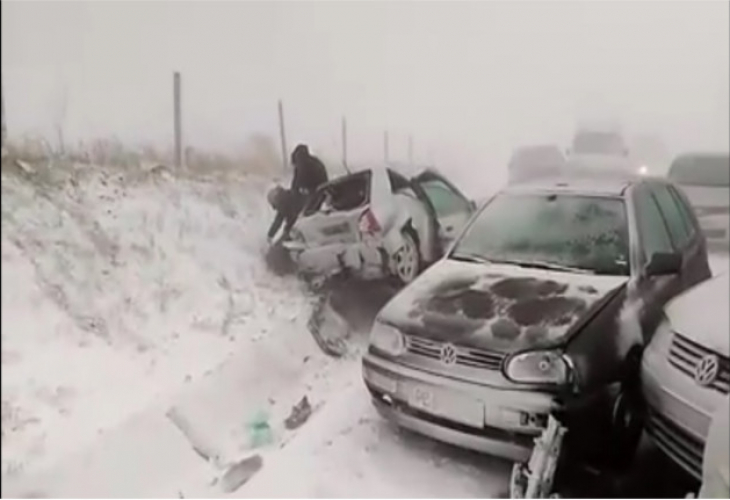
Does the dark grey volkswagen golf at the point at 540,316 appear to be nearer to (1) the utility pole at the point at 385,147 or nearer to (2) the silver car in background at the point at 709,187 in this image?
(2) the silver car in background at the point at 709,187

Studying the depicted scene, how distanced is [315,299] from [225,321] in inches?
5.7

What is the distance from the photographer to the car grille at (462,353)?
142 centimetres

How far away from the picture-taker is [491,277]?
1481mm

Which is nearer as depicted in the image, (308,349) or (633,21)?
(633,21)

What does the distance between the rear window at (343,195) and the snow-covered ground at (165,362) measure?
0.09 m

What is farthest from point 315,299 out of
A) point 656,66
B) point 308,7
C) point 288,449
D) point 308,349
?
point 656,66

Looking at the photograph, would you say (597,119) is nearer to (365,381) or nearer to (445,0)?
(445,0)

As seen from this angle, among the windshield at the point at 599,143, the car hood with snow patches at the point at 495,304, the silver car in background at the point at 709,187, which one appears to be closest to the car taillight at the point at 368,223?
the car hood with snow patches at the point at 495,304

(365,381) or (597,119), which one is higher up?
(597,119)

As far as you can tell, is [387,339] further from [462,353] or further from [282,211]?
[282,211]

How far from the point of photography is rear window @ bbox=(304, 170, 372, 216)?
1.50 meters

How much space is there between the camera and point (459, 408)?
145 centimetres

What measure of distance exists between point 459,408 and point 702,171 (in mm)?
489

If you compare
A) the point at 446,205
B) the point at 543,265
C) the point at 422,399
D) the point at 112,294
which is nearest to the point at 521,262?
the point at 543,265
